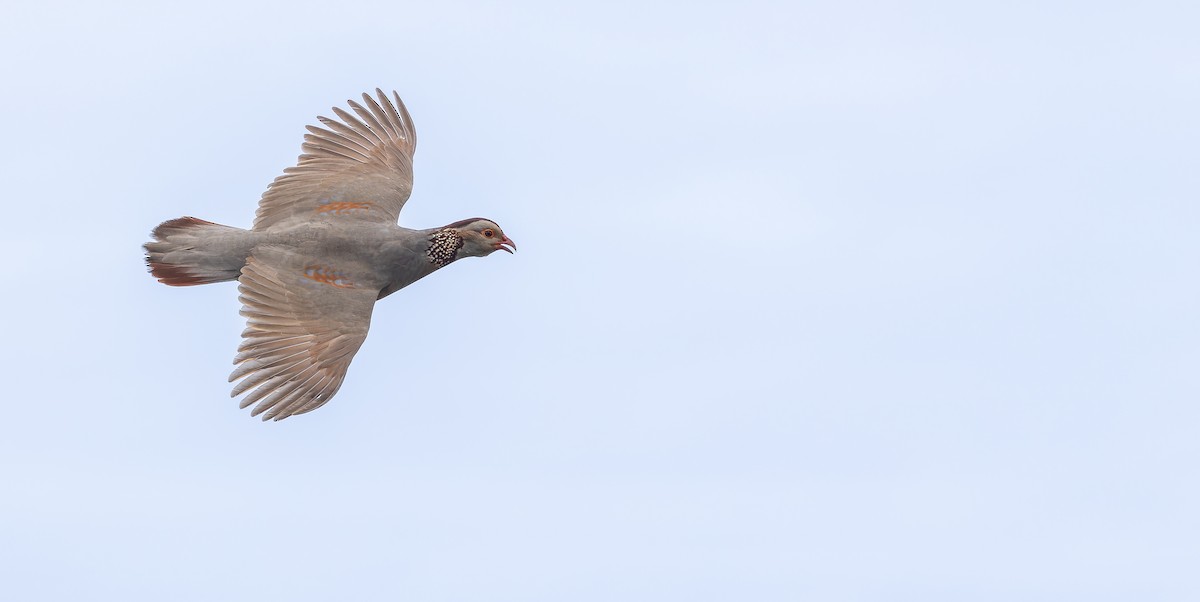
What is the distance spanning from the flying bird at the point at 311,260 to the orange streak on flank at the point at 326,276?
11 millimetres

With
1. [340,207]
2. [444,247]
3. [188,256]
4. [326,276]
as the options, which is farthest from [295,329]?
[444,247]

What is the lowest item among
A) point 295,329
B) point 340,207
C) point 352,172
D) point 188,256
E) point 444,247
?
point 295,329

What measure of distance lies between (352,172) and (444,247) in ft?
5.20

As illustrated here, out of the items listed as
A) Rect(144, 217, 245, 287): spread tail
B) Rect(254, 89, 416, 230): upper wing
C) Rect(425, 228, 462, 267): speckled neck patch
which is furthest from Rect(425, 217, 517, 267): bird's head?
Rect(144, 217, 245, 287): spread tail

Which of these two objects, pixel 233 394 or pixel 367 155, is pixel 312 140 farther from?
pixel 233 394

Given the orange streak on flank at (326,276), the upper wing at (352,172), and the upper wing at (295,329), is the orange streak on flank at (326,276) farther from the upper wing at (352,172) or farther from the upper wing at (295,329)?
the upper wing at (352,172)

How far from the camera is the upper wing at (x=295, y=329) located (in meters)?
20.4

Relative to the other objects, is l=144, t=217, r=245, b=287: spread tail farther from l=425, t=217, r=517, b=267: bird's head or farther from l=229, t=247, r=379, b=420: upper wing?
l=425, t=217, r=517, b=267: bird's head

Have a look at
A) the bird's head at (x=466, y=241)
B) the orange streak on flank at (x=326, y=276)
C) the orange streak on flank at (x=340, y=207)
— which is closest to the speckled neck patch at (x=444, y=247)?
the bird's head at (x=466, y=241)

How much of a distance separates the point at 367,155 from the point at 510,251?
2.13 meters

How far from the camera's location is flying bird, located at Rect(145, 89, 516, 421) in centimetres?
2055

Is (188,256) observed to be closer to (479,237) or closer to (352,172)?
(352,172)

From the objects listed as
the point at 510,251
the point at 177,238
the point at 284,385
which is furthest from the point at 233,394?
the point at 510,251

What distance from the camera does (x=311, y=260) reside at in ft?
69.5
